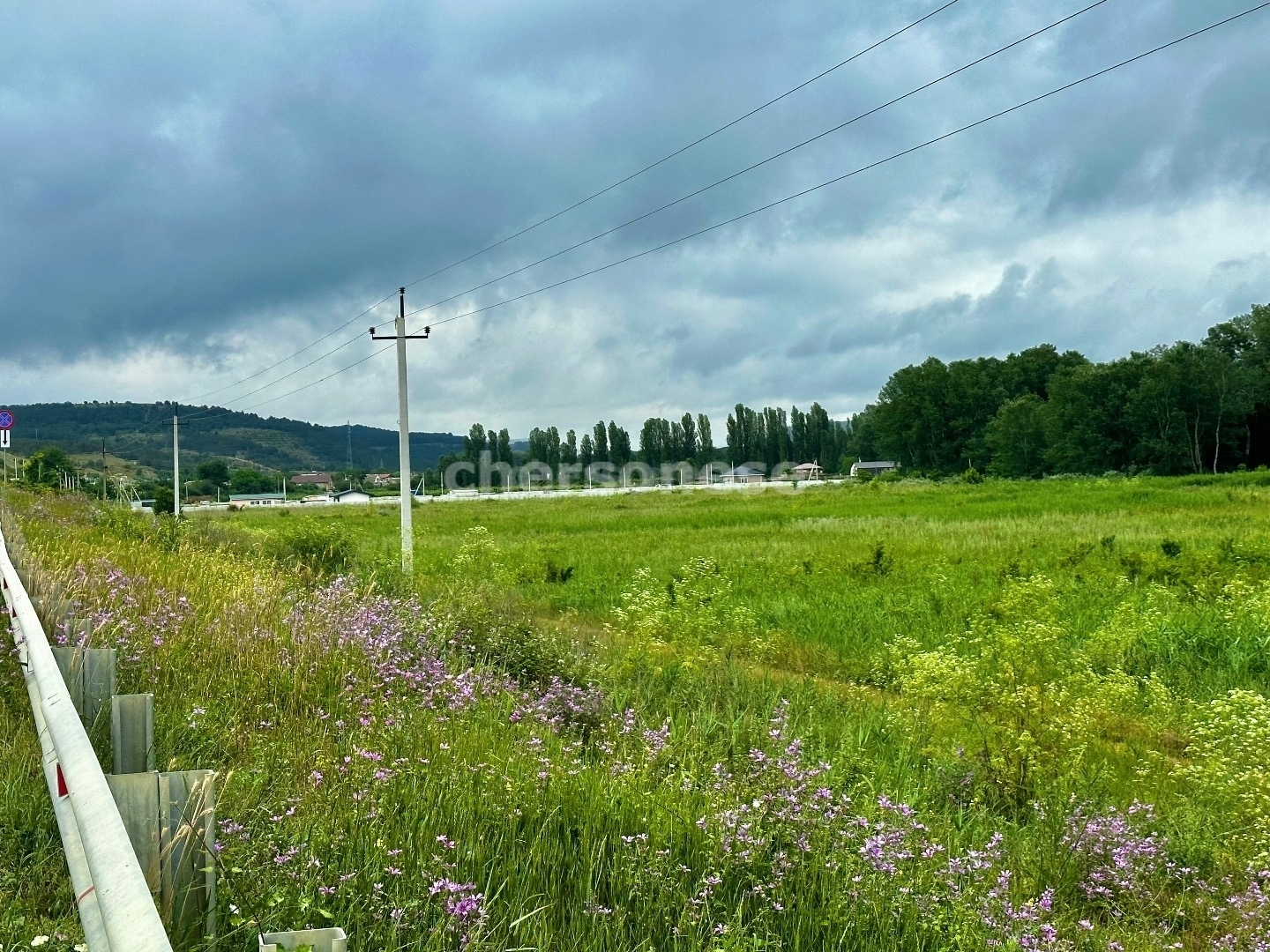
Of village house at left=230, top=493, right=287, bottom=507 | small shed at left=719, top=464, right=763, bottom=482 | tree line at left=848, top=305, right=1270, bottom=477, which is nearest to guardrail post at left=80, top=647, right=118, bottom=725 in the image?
tree line at left=848, top=305, right=1270, bottom=477

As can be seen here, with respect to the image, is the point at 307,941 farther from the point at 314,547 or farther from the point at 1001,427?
the point at 1001,427

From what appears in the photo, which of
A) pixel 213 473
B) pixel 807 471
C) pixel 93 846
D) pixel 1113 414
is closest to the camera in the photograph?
pixel 93 846

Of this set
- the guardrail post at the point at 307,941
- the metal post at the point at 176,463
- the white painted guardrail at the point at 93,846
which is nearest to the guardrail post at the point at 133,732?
the white painted guardrail at the point at 93,846

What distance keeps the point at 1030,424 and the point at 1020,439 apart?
6.35 feet

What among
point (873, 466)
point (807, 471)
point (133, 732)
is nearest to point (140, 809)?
point (133, 732)

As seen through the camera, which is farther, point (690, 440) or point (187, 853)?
point (690, 440)

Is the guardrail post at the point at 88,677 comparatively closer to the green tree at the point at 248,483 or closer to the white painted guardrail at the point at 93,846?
the white painted guardrail at the point at 93,846

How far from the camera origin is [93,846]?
2.09 metres

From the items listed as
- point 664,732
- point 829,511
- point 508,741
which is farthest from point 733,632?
point 829,511

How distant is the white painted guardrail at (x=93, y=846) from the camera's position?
178 centimetres

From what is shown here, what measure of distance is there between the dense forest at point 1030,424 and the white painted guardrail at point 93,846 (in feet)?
297

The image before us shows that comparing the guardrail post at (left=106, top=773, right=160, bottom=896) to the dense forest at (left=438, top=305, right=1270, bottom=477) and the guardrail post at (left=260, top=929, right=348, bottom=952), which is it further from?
the dense forest at (left=438, top=305, right=1270, bottom=477)

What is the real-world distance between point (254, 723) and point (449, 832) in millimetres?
1942

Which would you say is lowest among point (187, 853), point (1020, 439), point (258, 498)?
point (258, 498)
